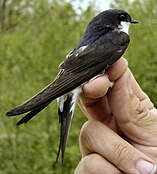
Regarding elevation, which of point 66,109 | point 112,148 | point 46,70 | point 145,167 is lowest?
point 46,70

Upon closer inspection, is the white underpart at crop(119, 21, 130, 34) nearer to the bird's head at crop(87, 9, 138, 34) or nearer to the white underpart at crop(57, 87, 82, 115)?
the bird's head at crop(87, 9, 138, 34)

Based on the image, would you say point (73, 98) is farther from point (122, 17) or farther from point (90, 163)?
point (122, 17)

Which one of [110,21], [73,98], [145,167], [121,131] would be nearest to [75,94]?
[73,98]

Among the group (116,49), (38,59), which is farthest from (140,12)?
(116,49)

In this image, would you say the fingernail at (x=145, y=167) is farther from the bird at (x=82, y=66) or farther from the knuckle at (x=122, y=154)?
the bird at (x=82, y=66)

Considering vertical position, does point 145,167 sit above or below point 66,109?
below

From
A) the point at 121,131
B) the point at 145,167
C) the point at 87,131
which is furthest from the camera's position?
the point at 121,131

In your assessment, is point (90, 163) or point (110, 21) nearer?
point (90, 163)

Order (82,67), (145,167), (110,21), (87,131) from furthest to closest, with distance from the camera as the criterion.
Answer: (110,21) < (82,67) < (87,131) < (145,167)
